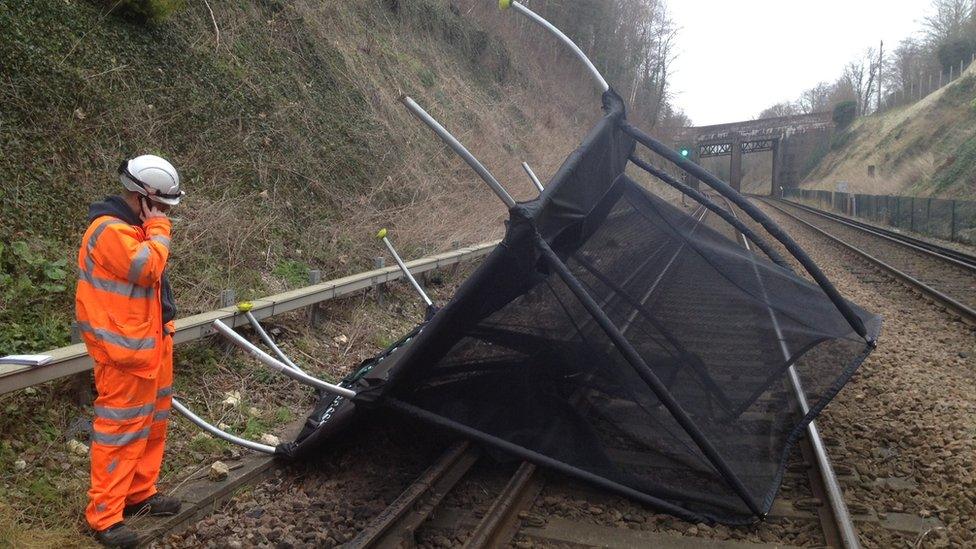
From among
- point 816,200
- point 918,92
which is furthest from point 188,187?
point 918,92

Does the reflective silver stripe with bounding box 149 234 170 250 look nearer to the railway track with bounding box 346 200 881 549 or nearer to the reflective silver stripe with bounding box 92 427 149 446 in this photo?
the reflective silver stripe with bounding box 92 427 149 446

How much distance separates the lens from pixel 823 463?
4695mm

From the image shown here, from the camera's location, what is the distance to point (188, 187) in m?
8.35

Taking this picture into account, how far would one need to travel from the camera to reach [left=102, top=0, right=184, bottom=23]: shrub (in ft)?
29.4

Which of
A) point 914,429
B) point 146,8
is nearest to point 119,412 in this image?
point 914,429

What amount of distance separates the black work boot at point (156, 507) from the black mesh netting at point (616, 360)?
1.19 m

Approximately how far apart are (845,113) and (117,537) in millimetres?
81093

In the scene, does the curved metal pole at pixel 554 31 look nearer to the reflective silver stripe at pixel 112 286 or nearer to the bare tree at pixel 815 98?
the reflective silver stripe at pixel 112 286

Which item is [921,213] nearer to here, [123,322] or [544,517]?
[544,517]

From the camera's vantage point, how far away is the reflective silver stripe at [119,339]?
12.0 feet

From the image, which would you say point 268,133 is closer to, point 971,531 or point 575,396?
point 575,396

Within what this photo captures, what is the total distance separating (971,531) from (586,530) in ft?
6.85

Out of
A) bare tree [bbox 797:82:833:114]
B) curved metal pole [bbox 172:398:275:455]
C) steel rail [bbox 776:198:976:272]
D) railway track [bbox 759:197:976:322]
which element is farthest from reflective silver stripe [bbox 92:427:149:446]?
bare tree [bbox 797:82:833:114]

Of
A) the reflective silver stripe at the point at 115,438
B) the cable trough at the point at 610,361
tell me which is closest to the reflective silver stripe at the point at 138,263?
the reflective silver stripe at the point at 115,438
